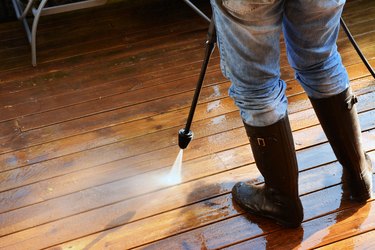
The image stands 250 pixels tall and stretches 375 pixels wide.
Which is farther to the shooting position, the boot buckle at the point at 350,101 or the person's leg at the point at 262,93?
the boot buckle at the point at 350,101

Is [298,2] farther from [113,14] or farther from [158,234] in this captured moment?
[113,14]

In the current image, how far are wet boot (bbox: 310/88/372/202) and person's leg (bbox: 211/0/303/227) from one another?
0.13 meters

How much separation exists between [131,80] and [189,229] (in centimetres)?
103

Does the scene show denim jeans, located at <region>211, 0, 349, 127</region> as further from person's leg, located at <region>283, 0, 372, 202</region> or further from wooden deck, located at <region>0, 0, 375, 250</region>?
wooden deck, located at <region>0, 0, 375, 250</region>

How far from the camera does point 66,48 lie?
266cm

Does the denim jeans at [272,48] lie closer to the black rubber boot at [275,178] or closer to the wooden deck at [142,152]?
the black rubber boot at [275,178]

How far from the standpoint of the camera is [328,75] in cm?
119

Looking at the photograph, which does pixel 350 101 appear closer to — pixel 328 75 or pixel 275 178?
pixel 328 75

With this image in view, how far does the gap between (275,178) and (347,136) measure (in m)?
0.22

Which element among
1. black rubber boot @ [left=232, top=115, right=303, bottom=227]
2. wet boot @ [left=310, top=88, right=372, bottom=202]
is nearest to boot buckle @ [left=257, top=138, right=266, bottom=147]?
black rubber boot @ [left=232, top=115, right=303, bottom=227]

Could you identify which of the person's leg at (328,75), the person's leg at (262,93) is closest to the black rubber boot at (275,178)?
the person's leg at (262,93)

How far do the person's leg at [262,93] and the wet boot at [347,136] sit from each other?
0.44ft

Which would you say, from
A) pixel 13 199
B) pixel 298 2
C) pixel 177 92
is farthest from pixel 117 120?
pixel 298 2

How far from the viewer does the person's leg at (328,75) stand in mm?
1053
